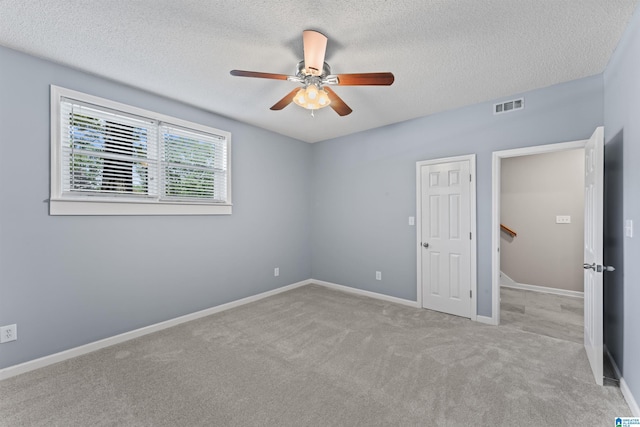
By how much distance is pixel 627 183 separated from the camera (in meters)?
1.94

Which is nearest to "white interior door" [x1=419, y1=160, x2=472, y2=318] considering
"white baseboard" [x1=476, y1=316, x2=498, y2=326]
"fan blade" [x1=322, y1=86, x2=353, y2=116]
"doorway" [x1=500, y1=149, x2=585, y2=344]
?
"white baseboard" [x1=476, y1=316, x2=498, y2=326]

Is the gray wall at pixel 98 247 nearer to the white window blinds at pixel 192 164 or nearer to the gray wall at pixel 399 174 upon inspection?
the white window blinds at pixel 192 164

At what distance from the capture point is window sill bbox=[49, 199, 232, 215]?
242 cm

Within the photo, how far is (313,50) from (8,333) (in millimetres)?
3187

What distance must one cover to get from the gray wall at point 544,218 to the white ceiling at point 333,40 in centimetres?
213

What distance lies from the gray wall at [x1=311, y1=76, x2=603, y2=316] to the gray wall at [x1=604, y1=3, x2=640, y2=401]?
1.50 ft

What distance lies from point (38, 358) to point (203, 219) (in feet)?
6.09

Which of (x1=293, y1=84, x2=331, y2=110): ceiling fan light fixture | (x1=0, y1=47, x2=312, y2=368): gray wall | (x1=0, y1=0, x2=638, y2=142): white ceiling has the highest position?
(x1=0, y1=0, x2=638, y2=142): white ceiling

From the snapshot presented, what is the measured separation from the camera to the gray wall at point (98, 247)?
7.24 feet

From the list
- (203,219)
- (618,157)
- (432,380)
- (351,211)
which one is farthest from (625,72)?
(203,219)

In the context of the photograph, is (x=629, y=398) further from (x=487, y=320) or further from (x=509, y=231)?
(x=509, y=231)

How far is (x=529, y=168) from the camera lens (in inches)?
178

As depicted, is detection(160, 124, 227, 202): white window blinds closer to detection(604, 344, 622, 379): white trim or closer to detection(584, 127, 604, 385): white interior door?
detection(584, 127, 604, 385): white interior door

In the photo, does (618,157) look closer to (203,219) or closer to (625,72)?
(625,72)
